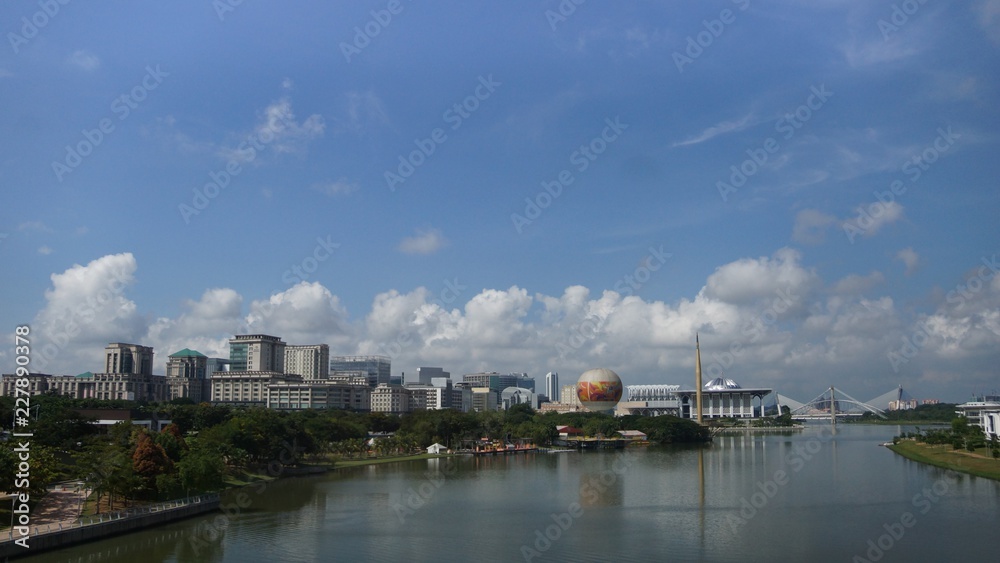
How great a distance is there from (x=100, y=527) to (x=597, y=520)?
43.1 feet

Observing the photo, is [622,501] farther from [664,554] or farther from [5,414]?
[5,414]

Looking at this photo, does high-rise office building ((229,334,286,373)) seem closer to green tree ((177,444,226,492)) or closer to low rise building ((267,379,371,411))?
low rise building ((267,379,371,411))

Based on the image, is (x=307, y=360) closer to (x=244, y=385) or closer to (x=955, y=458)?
(x=244, y=385)

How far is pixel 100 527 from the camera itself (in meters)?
19.3

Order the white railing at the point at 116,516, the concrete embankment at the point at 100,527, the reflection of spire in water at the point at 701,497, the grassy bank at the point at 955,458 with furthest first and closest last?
1. the grassy bank at the point at 955,458
2. the reflection of spire in water at the point at 701,497
3. the white railing at the point at 116,516
4. the concrete embankment at the point at 100,527

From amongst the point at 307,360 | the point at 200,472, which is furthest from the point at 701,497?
the point at 307,360

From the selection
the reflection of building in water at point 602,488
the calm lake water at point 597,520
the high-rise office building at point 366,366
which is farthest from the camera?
the high-rise office building at point 366,366

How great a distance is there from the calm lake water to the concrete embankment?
310 millimetres

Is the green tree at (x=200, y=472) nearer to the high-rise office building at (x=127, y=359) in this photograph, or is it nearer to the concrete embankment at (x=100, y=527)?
the concrete embankment at (x=100, y=527)

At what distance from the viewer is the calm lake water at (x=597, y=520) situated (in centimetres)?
1805

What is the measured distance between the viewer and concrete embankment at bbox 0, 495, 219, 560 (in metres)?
17.2

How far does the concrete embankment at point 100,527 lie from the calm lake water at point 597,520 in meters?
0.31

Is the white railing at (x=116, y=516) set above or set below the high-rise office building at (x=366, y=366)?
below

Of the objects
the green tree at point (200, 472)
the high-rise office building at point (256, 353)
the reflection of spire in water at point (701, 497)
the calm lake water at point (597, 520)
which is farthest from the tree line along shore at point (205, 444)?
the high-rise office building at point (256, 353)
